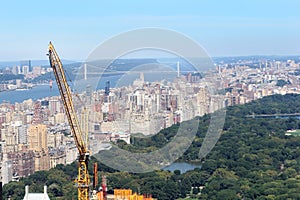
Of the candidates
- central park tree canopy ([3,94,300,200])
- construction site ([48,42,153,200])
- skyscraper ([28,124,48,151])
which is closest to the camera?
construction site ([48,42,153,200])

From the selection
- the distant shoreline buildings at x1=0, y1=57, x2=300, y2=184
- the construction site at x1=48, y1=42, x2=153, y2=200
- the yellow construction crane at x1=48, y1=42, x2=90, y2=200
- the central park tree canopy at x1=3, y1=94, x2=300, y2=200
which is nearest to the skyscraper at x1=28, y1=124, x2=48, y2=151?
the distant shoreline buildings at x1=0, y1=57, x2=300, y2=184

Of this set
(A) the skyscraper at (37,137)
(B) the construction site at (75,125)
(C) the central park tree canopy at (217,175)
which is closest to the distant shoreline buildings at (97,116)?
(A) the skyscraper at (37,137)

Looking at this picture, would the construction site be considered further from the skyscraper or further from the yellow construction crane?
the skyscraper

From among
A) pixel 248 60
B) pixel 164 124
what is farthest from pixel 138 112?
pixel 248 60

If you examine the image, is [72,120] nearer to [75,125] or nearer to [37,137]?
[75,125]

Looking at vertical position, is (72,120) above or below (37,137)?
above

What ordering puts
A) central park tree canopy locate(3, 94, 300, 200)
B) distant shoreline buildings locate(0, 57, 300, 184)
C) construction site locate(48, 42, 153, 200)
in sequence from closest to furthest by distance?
1. construction site locate(48, 42, 153, 200)
2. distant shoreline buildings locate(0, 57, 300, 184)
3. central park tree canopy locate(3, 94, 300, 200)

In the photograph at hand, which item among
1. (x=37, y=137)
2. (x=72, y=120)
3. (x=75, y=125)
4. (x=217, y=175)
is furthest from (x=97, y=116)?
(x=37, y=137)

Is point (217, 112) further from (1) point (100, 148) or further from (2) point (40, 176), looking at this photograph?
(1) point (100, 148)

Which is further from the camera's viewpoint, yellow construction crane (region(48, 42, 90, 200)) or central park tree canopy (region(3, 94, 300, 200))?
central park tree canopy (region(3, 94, 300, 200))
